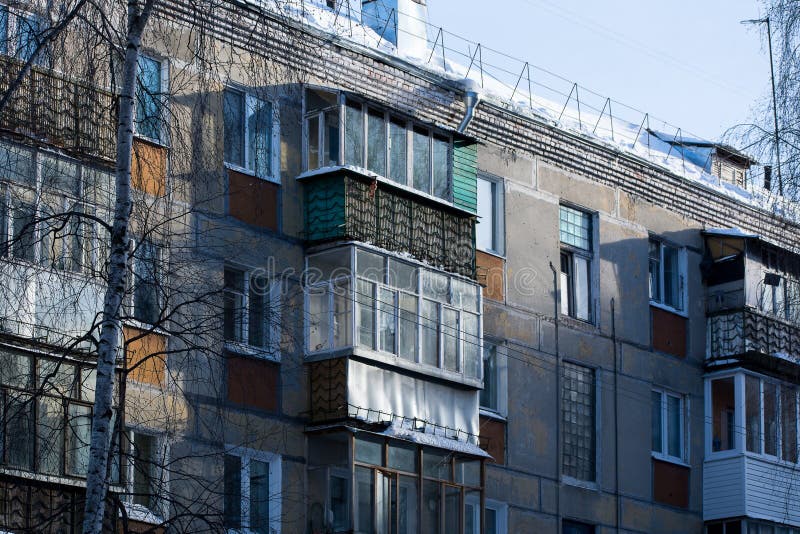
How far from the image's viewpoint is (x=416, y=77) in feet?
82.0

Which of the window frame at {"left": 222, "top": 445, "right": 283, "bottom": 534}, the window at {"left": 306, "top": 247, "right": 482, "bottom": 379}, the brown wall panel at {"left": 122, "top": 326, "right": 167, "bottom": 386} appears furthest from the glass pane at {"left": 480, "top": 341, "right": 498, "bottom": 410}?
the brown wall panel at {"left": 122, "top": 326, "right": 167, "bottom": 386}

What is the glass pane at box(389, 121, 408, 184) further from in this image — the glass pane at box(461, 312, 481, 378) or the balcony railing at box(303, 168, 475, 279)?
the glass pane at box(461, 312, 481, 378)

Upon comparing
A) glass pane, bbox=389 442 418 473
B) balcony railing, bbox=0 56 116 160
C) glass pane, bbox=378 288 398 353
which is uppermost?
balcony railing, bbox=0 56 116 160

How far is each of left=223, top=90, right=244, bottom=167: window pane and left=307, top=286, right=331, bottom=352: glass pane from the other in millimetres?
1890

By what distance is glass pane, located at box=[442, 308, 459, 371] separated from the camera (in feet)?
78.0

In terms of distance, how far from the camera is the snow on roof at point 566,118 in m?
23.8

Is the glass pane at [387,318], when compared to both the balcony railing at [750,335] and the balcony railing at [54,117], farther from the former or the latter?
the balcony railing at [750,335]

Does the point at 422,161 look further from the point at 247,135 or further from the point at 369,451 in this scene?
the point at 369,451

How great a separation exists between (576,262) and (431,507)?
236 inches

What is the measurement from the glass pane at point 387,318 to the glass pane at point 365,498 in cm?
164

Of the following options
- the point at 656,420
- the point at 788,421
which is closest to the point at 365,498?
the point at 656,420

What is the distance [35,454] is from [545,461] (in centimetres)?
989

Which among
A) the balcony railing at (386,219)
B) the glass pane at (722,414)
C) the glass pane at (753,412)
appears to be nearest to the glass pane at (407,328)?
the balcony railing at (386,219)

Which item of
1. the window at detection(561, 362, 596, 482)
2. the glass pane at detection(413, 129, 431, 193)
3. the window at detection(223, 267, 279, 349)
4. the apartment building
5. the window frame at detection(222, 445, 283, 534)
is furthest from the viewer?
the window at detection(561, 362, 596, 482)
